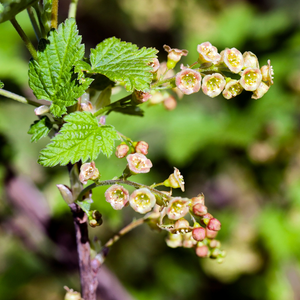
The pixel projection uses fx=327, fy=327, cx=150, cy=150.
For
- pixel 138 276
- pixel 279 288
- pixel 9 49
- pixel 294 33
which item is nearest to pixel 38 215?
pixel 9 49

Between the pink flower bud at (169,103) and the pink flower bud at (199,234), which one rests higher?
the pink flower bud at (169,103)

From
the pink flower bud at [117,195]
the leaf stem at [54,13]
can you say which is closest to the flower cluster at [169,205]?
the pink flower bud at [117,195]

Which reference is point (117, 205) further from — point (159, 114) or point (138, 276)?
point (138, 276)

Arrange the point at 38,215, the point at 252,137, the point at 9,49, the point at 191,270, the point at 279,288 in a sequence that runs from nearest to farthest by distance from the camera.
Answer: the point at 38,215 < the point at 9,49 < the point at 252,137 < the point at 279,288 < the point at 191,270

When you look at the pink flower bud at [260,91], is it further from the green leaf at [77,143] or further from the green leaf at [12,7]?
the green leaf at [12,7]

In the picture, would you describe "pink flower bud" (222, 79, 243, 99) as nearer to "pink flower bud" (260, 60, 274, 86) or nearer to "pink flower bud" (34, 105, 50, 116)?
"pink flower bud" (260, 60, 274, 86)

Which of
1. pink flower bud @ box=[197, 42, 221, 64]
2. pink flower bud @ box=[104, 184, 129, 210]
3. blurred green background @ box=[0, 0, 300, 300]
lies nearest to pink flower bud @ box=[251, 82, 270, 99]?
pink flower bud @ box=[197, 42, 221, 64]

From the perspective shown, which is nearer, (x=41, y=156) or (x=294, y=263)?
(x=41, y=156)
